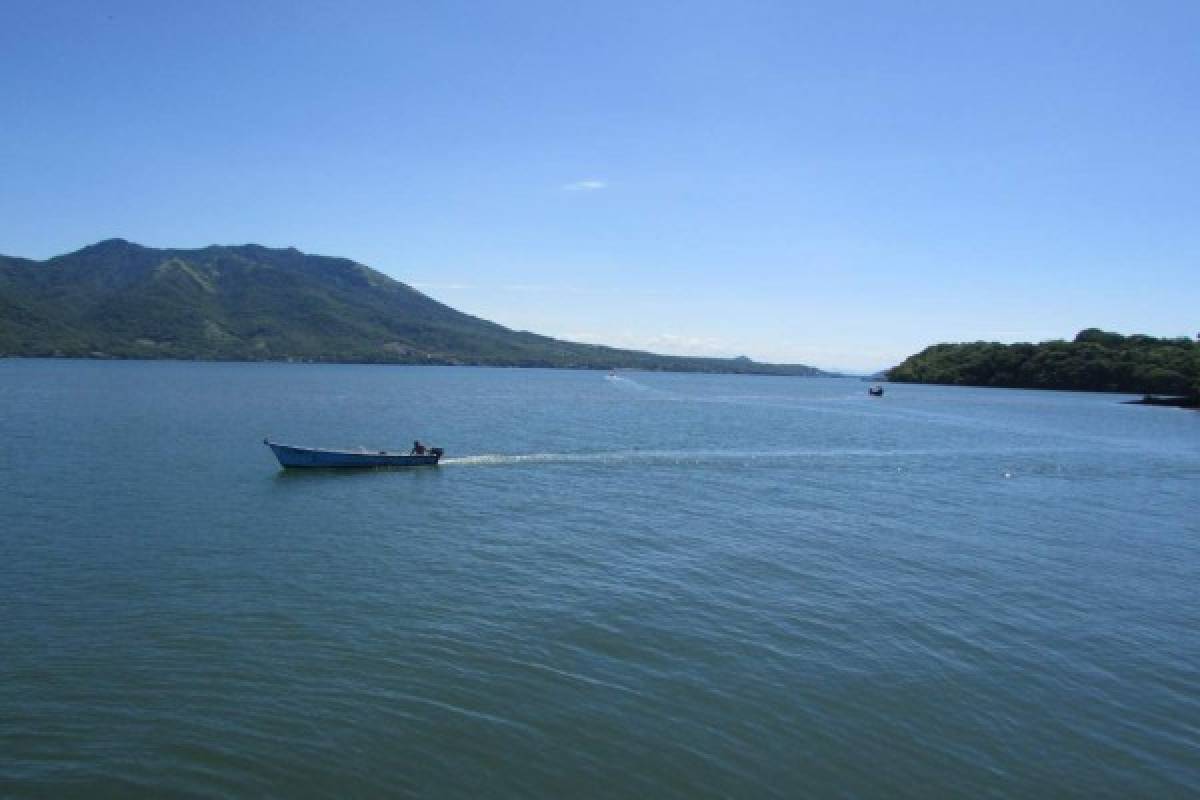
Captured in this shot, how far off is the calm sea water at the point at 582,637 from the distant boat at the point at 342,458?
1.50m

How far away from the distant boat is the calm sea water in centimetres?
150

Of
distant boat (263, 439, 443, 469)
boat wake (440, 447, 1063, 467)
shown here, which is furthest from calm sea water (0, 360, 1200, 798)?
boat wake (440, 447, 1063, 467)

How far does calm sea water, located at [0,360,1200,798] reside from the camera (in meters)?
15.8

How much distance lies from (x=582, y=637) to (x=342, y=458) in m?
36.9

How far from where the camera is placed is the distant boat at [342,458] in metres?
52.5

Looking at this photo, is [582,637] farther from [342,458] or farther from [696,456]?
[696,456]

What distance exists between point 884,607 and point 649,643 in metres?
9.12

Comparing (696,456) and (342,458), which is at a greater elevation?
(342,458)

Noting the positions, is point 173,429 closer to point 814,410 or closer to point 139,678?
point 139,678

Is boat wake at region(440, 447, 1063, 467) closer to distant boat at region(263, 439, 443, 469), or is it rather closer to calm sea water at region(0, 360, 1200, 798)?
distant boat at region(263, 439, 443, 469)

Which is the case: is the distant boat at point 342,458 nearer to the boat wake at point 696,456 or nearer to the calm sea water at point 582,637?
the calm sea water at point 582,637

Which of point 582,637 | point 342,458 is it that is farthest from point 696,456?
point 582,637

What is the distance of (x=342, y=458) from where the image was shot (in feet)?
178

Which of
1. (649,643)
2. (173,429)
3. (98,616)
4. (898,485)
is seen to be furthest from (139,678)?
(173,429)
